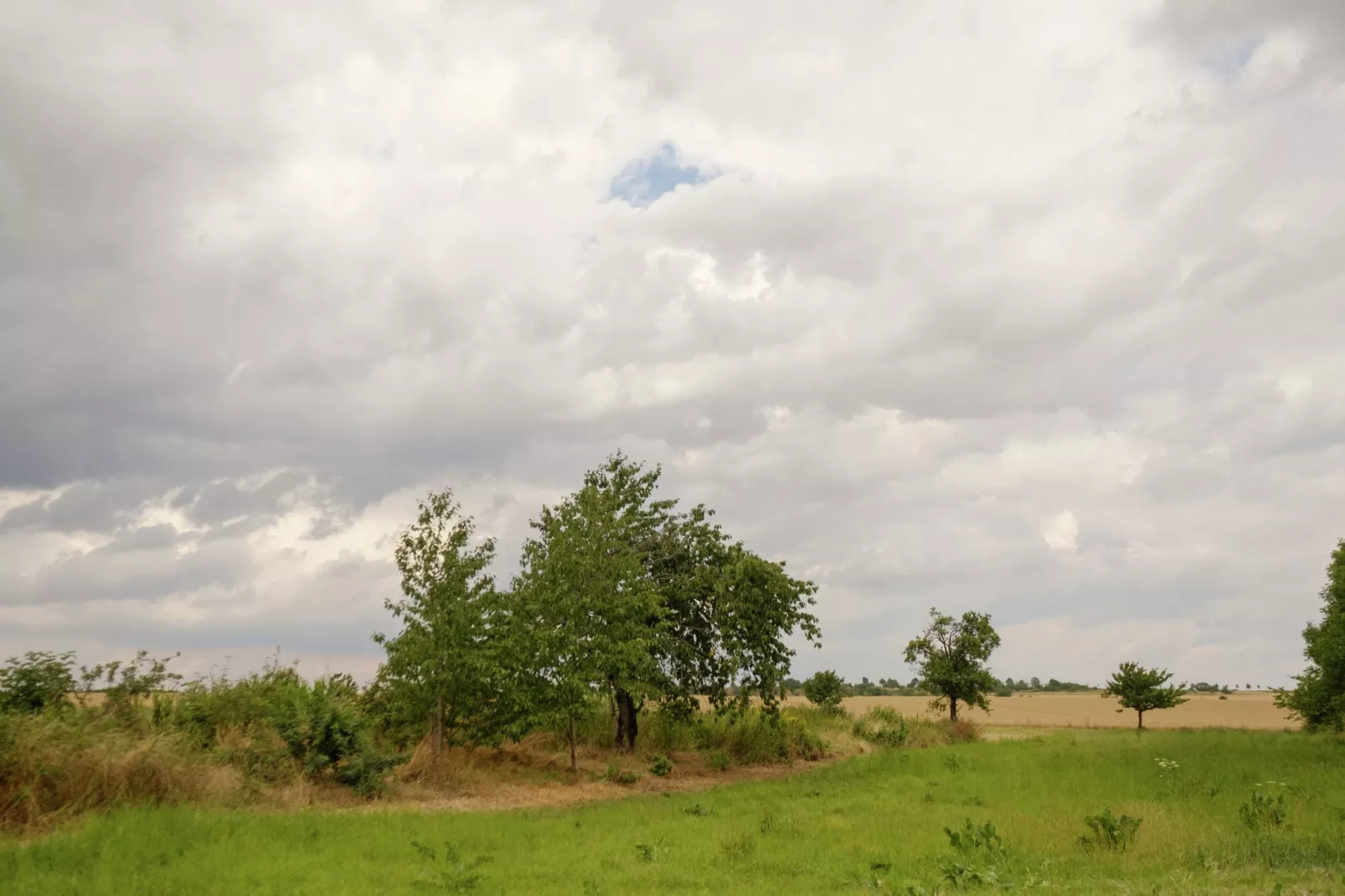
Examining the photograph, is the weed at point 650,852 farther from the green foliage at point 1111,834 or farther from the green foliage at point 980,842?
the green foliage at point 1111,834

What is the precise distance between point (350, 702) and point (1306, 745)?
3459 centimetres

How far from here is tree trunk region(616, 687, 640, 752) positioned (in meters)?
31.8

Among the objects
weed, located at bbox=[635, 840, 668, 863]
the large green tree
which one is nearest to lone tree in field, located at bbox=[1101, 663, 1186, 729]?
the large green tree

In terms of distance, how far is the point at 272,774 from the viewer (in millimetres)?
19859

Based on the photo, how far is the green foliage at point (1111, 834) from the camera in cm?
1505

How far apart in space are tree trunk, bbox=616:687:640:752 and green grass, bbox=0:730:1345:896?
829 centimetres

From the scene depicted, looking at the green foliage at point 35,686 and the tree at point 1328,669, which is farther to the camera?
the tree at point 1328,669

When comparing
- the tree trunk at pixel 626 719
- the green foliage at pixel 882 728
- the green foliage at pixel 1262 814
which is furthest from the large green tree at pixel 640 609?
the green foliage at pixel 1262 814

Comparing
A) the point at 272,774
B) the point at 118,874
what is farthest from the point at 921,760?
the point at 118,874

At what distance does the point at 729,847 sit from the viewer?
49.8 feet

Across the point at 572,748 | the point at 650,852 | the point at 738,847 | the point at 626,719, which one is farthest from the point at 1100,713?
the point at 650,852

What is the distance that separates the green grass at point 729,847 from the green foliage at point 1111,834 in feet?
0.72

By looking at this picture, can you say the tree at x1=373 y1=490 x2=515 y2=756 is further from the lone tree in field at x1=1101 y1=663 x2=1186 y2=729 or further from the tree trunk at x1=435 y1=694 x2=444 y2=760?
the lone tree in field at x1=1101 y1=663 x2=1186 y2=729

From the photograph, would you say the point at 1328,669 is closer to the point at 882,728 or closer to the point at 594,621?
the point at 882,728
